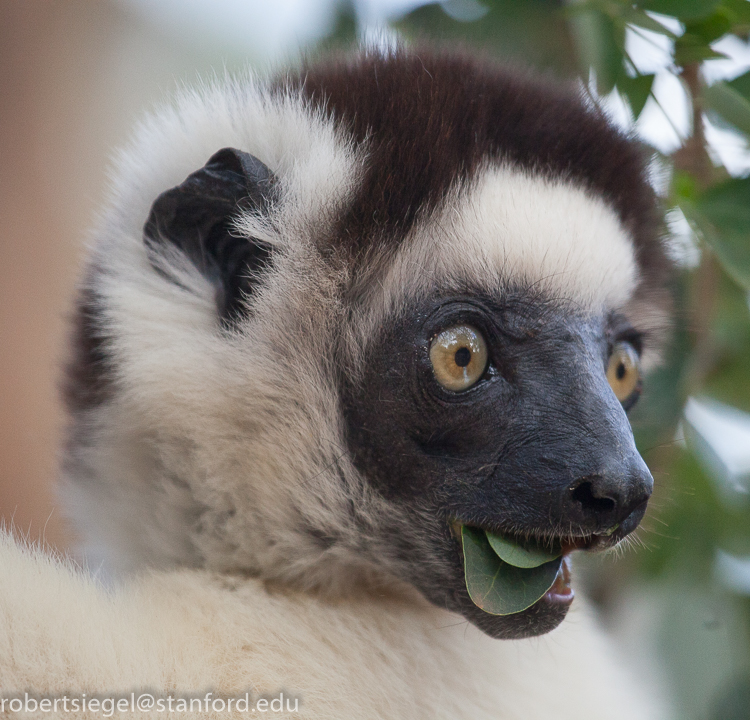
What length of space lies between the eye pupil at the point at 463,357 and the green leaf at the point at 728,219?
0.68 meters

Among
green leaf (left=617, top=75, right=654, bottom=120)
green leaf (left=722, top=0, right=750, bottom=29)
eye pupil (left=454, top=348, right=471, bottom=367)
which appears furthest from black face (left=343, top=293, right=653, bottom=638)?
green leaf (left=722, top=0, right=750, bottom=29)

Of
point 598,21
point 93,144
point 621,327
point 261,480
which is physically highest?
point 598,21

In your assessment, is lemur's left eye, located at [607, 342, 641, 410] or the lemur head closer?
the lemur head

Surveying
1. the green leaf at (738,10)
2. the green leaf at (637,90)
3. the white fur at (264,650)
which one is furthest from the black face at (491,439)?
the green leaf at (738,10)

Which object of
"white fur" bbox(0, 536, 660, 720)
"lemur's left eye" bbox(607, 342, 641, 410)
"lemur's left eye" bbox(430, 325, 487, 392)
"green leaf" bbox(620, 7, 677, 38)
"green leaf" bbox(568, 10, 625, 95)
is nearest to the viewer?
"white fur" bbox(0, 536, 660, 720)

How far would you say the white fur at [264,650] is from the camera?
5.10ft

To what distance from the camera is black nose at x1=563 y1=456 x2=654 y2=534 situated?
63.0 inches

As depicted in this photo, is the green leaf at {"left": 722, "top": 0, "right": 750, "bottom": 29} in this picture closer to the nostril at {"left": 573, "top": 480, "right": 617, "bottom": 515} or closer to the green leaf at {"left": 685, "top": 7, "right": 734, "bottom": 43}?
the green leaf at {"left": 685, "top": 7, "right": 734, "bottom": 43}

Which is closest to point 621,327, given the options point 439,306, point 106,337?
point 439,306

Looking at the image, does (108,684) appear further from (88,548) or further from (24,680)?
(88,548)

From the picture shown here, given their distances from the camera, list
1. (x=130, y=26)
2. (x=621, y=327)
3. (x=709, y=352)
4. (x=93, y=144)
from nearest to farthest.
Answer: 1. (x=621, y=327)
2. (x=709, y=352)
3. (x=93, y=144)
4. (x=130, y=26)

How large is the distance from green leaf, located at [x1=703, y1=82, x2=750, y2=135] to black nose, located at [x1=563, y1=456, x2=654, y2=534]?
86 cm

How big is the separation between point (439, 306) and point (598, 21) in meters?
0.90

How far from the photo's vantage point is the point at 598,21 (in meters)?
2.04
